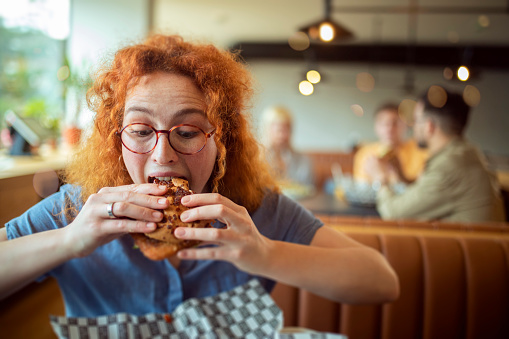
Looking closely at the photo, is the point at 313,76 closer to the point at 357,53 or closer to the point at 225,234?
the point at 225,234

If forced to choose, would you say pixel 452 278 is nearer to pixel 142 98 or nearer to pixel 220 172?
pixel 220 172

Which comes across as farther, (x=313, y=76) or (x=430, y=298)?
(x=313, y=76)

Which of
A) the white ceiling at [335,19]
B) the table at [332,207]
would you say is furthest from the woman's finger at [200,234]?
the white ceiling at [335,19]

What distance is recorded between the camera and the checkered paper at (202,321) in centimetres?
90

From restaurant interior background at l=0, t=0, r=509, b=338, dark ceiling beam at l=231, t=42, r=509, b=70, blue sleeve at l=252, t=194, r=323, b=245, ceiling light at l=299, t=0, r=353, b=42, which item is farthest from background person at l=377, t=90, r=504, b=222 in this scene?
dark ceiling beam at l=231, t=42, r=509, b=70

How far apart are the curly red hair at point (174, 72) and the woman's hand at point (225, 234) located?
0.04 metres

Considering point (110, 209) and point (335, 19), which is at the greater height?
point (335, 19)

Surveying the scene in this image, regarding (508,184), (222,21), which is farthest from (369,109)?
(508,184)

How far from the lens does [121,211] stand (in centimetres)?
64

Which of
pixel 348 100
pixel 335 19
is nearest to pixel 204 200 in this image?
pixel 335 19

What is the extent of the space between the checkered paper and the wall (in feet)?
27.9

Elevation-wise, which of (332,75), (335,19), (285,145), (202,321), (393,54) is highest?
(332,75)

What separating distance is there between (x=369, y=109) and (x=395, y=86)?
2.76 ft

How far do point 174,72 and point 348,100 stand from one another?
9.56m
